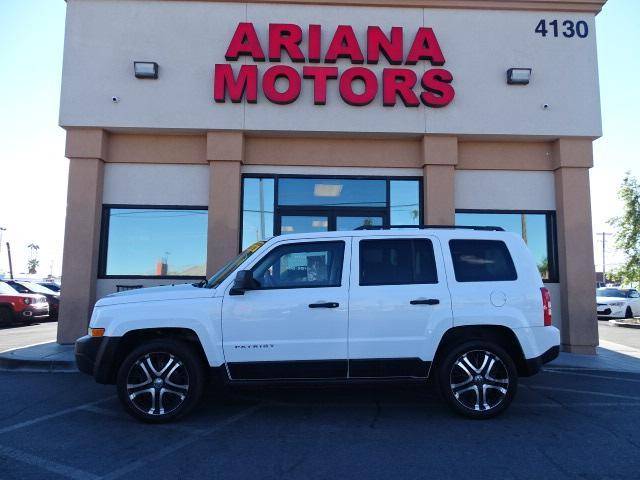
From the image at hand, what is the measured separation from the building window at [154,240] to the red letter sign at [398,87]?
14.7 ft

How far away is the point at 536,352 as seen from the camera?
5.14 metres

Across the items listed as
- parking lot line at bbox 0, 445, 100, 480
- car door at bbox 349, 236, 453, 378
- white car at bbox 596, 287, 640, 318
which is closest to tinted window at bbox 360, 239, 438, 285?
car door at bbox 349, 236, 453, 378

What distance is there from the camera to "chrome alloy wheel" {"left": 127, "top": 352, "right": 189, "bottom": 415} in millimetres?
4957

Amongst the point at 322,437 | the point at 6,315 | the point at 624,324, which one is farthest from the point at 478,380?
the point at 6,315

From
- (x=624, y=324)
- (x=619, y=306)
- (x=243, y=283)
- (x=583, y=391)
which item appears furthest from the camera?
(x=619, y=306)

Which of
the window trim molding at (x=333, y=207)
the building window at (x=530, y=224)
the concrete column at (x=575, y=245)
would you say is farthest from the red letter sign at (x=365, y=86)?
the concrete column at (x=575, y=245)

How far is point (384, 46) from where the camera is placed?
10.1m

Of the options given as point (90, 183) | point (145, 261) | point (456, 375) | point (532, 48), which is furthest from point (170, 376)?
point (532, 48)

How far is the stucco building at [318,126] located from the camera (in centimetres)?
989

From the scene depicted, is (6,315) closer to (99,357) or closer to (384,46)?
(99,357)

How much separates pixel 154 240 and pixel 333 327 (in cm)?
645

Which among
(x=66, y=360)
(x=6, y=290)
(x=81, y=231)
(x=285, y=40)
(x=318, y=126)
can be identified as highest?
(x=285, y=40)

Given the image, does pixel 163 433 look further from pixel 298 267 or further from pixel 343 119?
pixel 343 119

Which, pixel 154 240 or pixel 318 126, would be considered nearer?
pixel 318 126
